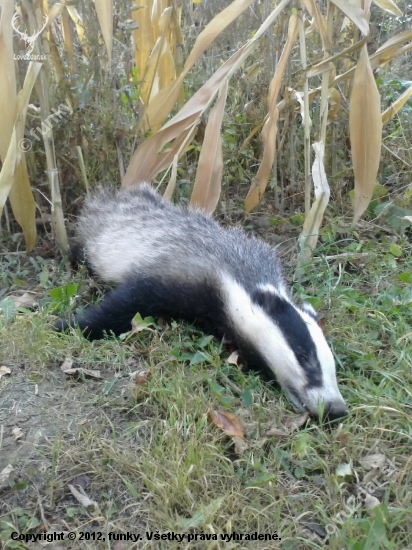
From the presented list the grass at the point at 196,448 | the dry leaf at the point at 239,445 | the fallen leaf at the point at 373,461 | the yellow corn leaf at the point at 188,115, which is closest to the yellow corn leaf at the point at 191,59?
the yellow corn leaf at the point at 188,115

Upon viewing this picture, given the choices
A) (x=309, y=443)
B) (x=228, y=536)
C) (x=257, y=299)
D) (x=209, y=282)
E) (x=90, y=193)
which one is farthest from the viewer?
(x=90, y=193)

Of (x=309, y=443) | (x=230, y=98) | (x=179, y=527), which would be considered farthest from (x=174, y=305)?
(x=230, y=98)

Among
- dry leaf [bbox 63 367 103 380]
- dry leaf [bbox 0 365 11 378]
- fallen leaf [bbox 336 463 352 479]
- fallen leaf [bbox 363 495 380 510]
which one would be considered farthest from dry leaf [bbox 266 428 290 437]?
dry leaf [bbox 0 365 11 378]

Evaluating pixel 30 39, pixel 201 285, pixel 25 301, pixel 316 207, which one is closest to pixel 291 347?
pixel 201 285

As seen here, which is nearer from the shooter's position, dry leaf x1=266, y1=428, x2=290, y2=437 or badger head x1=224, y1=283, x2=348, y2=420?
dry leaf x1=266, y1=428, x2=290, y2=437

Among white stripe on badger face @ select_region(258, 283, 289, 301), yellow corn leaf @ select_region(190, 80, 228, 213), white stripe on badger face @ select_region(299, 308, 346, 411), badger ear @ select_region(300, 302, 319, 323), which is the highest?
yellow corn leaf @ select_region(190, 80, 228, 213)

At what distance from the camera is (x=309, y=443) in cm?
220

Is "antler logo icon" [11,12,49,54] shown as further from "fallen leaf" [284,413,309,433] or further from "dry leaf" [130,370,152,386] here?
"fallen leaf" [284,413,309,433]

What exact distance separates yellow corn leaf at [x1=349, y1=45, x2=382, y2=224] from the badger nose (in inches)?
56.0

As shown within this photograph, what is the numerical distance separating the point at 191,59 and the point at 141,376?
1.91 meters

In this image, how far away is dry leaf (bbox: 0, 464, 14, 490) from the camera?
1.93 m

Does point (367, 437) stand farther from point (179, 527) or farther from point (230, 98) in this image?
point (230, 98)

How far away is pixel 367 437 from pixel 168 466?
31.5 inches

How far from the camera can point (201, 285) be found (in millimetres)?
3010
